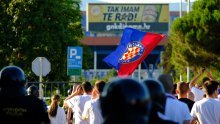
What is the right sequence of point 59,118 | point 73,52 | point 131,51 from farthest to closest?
point 73,52 < point 131,51 < point 59,118

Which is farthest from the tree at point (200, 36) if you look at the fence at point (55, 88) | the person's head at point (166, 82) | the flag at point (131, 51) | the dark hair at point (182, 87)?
the person's head at point (166, 82)

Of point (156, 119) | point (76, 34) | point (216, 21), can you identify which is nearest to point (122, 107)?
point (156, 119)

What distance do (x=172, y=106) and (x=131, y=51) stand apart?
10384 millimetres

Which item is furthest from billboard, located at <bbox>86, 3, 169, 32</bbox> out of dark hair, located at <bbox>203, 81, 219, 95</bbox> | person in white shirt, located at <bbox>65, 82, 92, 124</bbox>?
dark hair, located at <bbox>203, 81, 219, 95</bbox>

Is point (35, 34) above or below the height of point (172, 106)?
above

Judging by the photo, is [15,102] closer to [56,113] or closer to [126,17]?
[56,113]

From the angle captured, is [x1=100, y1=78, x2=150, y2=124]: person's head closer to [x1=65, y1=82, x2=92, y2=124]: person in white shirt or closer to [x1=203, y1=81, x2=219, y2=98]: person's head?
[x1=203, y1=81, x2=219, y2=98]: person's head

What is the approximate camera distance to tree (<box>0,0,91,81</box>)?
147 ft

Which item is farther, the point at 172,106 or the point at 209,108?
the point at 209,108

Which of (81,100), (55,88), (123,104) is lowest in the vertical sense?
(55,88)

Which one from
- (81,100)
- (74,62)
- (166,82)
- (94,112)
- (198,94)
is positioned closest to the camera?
(166,82)

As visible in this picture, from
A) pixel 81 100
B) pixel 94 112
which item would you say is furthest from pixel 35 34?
pixel 94 112

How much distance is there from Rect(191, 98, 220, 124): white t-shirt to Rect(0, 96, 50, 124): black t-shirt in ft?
15.4

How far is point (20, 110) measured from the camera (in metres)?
6.59
